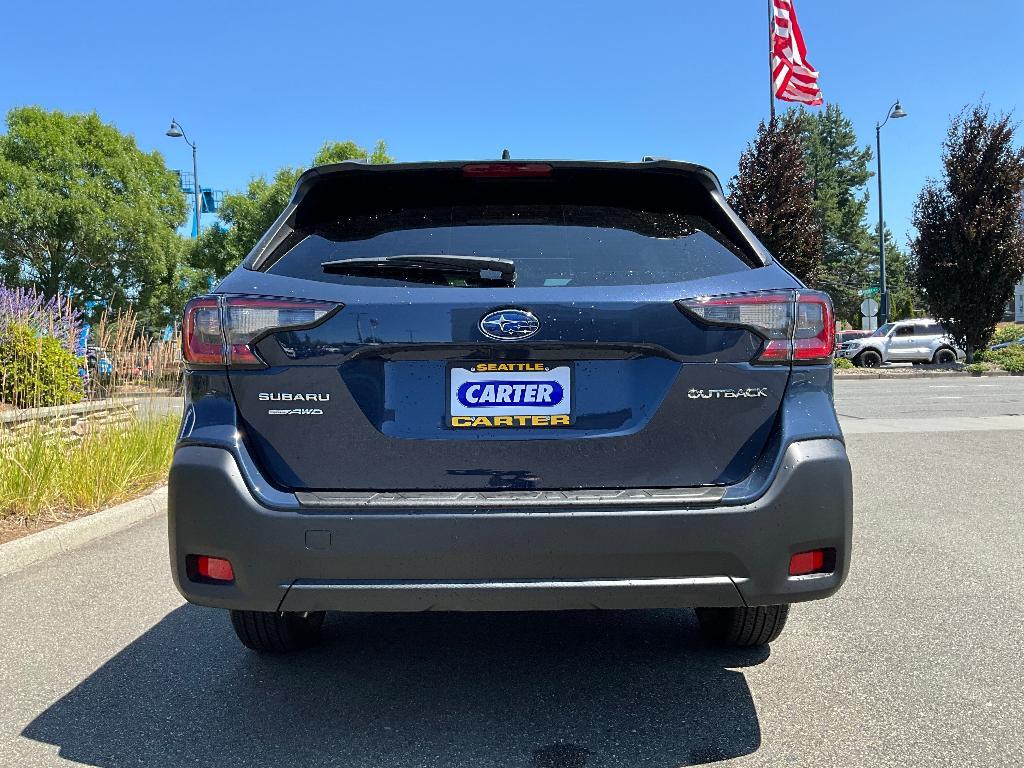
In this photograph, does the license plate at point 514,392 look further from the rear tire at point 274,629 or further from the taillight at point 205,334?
the rear tire at point 274,629

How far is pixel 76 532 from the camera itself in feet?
17.1

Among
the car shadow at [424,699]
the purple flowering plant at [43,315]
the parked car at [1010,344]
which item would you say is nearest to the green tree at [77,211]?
the purple flowering plant at [43,315]

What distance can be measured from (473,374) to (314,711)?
131 centimetres

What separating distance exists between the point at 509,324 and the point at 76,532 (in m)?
4.16

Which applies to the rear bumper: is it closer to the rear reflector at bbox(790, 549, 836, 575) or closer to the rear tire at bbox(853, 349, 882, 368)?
the rear reflector at bbox(790, 549, 836, 575)

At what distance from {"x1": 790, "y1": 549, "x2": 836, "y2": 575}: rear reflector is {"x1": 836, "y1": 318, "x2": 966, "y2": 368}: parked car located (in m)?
31.0

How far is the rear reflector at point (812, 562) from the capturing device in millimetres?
2314

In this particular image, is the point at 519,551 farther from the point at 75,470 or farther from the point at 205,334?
the point at 75,470

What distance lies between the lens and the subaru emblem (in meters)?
2.30

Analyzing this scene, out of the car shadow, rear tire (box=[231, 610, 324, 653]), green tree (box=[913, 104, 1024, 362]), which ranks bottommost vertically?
the car shadow

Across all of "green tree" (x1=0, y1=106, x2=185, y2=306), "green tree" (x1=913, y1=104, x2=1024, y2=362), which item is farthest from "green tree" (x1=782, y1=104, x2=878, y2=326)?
"green tree" (x1=0, y1=106, x2=185, y2=306)

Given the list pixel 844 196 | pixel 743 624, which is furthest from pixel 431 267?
pixel 844 196

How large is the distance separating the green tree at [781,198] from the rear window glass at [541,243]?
22.5m

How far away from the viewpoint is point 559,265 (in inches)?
97.3
